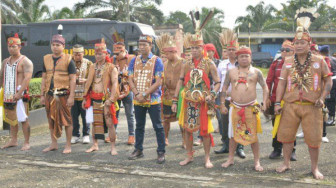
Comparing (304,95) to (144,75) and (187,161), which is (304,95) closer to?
(187,161)

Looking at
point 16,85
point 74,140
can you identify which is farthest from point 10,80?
point 74,140

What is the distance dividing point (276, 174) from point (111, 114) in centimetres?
271

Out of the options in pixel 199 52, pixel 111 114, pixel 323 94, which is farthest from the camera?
pixel 111 114

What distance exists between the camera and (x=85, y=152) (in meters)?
6.14

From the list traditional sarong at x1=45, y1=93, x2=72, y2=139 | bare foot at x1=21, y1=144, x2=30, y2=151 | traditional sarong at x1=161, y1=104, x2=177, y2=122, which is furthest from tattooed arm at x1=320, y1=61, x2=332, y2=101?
bare foot at x1=21, y1=144, x2=30, y2=151

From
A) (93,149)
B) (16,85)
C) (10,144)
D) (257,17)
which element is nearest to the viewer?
(93,149)

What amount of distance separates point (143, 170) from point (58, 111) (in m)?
1.94

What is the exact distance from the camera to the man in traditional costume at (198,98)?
5211mm

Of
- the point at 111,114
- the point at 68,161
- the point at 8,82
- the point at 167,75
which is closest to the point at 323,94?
the point at 167,75

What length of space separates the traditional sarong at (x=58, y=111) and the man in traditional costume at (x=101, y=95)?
0.35 metres

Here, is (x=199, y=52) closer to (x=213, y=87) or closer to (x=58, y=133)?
(x=213, y=87)

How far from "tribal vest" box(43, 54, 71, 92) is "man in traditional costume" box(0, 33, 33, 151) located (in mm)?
385

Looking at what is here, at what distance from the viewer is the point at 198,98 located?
5.21 m

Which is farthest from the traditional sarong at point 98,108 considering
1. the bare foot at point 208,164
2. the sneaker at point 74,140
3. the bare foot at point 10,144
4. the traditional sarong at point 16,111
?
the bare foot at point 208,164
